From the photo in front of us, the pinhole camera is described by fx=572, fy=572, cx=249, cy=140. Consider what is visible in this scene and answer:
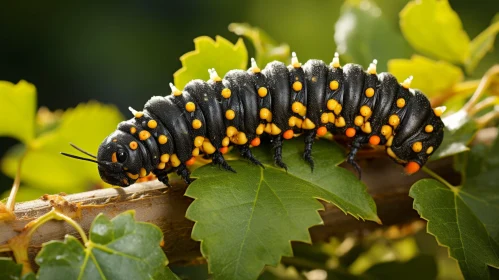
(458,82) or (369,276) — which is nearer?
(369,276)

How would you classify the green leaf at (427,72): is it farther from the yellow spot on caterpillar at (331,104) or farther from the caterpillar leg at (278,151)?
the caterpillar leg at (278,151)

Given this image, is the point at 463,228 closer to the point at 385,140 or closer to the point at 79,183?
the point at 385,140

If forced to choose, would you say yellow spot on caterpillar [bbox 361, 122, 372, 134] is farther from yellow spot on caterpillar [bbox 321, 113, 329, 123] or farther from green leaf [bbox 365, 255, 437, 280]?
green leaf [bbox 365, 255, 437, 280]

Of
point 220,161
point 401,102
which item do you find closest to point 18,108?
point 220,161

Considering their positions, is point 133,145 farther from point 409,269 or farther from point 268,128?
point 409,269

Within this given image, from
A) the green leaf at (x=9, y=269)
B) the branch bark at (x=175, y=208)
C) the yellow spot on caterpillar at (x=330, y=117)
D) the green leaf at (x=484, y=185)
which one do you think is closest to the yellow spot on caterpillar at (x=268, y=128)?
the yellow spot on caterpillar at (x=330, y=117)

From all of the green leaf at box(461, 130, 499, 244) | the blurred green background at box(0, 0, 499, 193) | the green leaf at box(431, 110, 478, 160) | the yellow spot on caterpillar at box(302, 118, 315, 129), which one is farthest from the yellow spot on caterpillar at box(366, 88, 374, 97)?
the blurred green background at box(0, 0, 499, 193)

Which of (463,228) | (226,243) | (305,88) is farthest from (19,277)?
(463,228)
